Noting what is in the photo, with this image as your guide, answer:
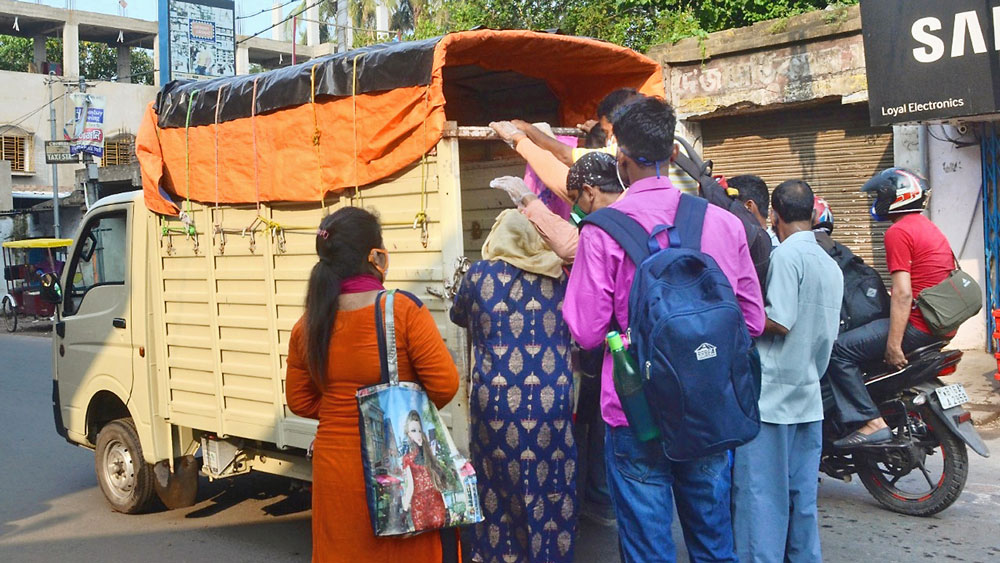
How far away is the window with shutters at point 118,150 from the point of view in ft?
116

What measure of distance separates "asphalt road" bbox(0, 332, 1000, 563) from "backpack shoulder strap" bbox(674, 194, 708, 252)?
102 inches

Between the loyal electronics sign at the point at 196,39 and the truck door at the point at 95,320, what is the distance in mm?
21460

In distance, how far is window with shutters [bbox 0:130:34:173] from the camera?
32781mm

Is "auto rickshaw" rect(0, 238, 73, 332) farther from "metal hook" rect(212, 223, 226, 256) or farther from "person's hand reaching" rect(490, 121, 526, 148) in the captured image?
"person's hand reaching" rect(490, 121, 526, 148)

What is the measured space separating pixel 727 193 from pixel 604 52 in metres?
1.24

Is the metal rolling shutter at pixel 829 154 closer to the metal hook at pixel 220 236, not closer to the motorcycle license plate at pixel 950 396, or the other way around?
the motorcycle license plate at pixel 950 396

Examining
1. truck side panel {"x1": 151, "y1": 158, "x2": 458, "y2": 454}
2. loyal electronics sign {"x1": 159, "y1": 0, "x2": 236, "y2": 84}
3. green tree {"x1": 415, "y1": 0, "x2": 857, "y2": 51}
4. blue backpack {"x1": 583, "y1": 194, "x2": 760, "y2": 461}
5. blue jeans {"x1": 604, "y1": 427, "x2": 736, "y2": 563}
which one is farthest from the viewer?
loyal electronics sign {"x1": 159, "y1": 0, "x2": 236, "y2": 84}

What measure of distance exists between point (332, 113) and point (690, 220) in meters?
2.35

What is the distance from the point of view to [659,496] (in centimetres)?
282

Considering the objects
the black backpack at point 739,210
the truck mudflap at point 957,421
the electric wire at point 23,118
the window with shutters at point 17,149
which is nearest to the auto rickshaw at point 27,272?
the window with shutters at point 17,149

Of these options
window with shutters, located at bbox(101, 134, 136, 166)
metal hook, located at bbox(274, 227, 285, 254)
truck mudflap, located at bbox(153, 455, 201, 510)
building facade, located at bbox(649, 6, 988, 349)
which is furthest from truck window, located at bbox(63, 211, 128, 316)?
window with shutters, located at bbox(101, 134, 136, 166)

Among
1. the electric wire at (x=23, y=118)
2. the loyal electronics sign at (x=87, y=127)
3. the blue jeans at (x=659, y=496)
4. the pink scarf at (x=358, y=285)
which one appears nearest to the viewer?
the blue jeans at (x=659, y=496)

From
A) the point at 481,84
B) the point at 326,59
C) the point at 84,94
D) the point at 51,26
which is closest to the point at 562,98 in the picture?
the point at 481,84

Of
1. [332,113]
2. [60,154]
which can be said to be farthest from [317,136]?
[60,154]
